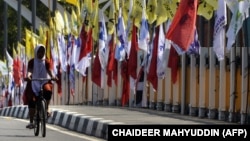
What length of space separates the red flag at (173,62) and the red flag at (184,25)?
1752 mm

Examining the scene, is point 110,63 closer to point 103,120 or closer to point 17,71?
point 103,120

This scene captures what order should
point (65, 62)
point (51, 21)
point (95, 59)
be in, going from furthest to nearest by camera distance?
point (51, 21) < point (65, 62) < point (95, 59)

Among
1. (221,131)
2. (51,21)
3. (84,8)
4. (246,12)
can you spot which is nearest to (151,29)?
(84,8)

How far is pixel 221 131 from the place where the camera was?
8.20m

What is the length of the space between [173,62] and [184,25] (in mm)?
2076

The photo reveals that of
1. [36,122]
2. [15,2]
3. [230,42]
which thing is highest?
[15,2]

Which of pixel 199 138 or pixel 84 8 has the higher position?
pixel 84 8

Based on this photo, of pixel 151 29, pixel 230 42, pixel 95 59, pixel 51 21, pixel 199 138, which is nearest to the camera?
pixel 199 138

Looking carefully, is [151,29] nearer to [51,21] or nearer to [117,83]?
[117,83]

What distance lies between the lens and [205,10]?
52.9 feet

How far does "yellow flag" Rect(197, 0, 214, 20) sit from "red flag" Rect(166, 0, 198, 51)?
4.2 inches

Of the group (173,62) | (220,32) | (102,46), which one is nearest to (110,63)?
(102,46)

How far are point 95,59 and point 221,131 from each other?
58.3 ft

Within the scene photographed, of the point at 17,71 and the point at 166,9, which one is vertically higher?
the point at 166,9
